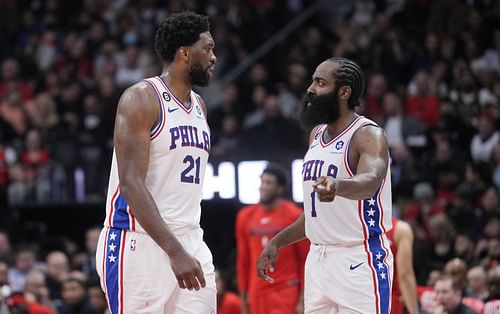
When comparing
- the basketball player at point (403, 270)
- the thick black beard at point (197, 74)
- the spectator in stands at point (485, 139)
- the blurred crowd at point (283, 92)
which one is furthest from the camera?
the spectator in stands at point (485, 139)

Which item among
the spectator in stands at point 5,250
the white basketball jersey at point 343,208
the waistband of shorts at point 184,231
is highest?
the white basketball jersey at point 343,208

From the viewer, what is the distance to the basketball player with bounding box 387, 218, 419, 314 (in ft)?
26.1

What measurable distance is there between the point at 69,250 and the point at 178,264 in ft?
26.8

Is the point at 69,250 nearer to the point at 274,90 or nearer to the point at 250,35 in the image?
the point at 274,90

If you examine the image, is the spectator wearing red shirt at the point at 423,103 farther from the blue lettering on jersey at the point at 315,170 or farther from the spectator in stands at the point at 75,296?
the blue lettering on jersey at the point at 315,170

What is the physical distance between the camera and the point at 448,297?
845cm

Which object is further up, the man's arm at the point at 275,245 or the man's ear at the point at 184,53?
the man's ear at the point at 184,53

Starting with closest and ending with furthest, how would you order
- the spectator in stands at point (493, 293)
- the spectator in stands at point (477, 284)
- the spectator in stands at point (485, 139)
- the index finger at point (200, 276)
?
the index finger at point (200, 276) → the spectator in stands at point (493, 293) → the spectator in stands at point (477, 284) → the spectator in stands at point (485, 139)

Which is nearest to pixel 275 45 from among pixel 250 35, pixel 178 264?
pixel 250 35

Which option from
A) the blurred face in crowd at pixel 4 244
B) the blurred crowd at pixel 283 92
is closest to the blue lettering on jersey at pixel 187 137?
the blurred crowd at pixel 283 92

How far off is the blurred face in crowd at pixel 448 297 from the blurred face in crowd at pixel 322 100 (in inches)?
102

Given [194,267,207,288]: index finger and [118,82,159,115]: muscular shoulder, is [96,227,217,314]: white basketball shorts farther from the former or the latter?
[118,82,159,115]: muscular shoulder

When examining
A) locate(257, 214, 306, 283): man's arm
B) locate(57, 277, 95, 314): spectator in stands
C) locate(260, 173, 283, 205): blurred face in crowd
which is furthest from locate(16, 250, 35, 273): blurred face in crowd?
locate(257, 214, 306, 283): man's arm

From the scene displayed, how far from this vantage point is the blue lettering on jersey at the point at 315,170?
20.4ft
